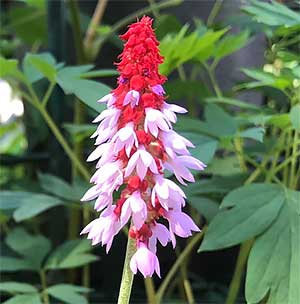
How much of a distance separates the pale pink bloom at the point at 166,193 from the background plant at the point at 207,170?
8.8 inches

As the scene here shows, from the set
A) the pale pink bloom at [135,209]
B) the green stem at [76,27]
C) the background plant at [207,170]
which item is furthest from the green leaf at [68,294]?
the green stem at [76,27]

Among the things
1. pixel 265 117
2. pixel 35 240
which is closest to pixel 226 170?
pixel 265 117

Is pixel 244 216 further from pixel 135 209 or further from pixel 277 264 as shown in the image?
pixel 135 209

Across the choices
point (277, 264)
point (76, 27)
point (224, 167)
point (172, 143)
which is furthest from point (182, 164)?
point (76, 27)

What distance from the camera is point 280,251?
2.52 ft

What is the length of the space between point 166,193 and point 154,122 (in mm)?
61

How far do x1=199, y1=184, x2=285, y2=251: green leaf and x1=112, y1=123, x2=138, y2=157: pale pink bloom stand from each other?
26 centimetres

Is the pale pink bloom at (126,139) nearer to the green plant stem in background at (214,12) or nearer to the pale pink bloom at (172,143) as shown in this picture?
the pale pink bloom at (172,143)

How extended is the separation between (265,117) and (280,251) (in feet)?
0.56

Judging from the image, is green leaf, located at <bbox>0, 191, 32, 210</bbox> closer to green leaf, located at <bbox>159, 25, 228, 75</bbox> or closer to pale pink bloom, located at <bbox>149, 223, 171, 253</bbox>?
green leaf, located at <bbox>159, 25, 228, 75</bbox>

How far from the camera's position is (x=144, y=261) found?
56 centimetres

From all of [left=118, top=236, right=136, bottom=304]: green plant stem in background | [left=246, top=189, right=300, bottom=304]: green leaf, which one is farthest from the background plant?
[left=118, top=236, right=136, bottom=304]: green plant stem in background

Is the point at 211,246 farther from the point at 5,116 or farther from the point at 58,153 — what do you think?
the point at 5,116

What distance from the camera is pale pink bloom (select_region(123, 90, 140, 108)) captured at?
56 centimetres
